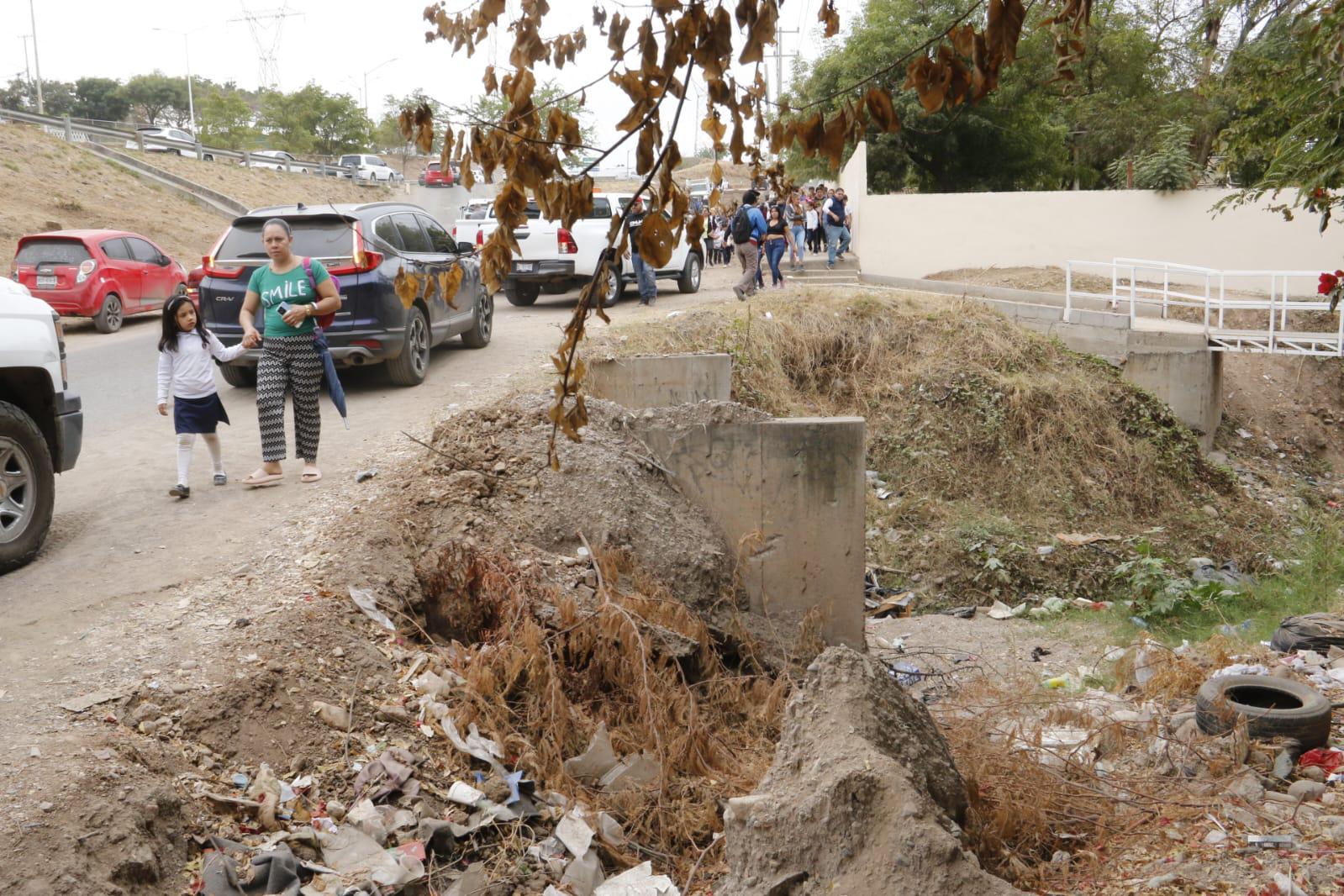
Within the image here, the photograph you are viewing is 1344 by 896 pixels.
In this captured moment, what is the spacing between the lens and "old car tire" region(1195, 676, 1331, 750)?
18.4ft

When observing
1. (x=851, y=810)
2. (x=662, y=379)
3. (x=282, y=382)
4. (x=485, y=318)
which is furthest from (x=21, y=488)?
(x=485, y=318)

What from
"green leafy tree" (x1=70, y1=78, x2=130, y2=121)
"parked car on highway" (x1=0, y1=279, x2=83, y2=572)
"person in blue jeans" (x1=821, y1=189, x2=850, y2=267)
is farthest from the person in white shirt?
"green leafy tree" (x1=70, y1=78, x2=130, y2=121)

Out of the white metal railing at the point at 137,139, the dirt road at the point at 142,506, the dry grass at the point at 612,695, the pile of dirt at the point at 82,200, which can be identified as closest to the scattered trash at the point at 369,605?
the dry grass at the point at 612,695

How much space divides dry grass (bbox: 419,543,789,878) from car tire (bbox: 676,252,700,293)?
43.9 ft

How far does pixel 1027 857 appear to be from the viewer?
5105 mm

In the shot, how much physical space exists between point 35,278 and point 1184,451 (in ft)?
57.4

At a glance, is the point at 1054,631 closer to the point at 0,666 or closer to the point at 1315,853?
the point at 1315,853

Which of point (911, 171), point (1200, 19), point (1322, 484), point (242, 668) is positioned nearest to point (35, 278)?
point (242, 668)

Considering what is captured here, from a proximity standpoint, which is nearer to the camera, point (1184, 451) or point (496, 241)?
point (496, 241)

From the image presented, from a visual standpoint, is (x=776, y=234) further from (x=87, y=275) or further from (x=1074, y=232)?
(x=87, y=275)

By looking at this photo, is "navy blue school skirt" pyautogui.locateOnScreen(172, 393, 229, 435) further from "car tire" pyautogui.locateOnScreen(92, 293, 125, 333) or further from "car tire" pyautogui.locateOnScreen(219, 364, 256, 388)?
"car tire" pyautogui.locateOnScreen(92, 293, 125, 333)

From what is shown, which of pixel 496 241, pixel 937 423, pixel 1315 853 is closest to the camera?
pixel 496 241

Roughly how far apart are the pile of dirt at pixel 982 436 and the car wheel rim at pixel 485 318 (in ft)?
5.54

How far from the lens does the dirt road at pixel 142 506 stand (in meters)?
5.75
